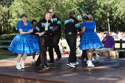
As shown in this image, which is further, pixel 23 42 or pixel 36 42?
pixel 36 42

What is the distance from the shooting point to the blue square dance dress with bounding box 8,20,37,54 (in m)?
6.90

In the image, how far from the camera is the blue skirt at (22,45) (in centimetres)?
689

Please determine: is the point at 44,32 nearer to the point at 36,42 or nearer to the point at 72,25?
the point at 36,42

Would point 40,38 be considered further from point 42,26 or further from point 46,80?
point 46,80

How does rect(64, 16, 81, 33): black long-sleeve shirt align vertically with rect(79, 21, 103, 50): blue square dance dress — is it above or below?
above

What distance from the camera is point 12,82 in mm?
5262

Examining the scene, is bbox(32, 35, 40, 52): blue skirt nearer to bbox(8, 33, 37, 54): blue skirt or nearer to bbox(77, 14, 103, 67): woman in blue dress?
bbox(8, 33, 37, 54): blue skirt

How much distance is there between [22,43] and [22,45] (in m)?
0.07

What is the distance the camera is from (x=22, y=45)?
22.6ft

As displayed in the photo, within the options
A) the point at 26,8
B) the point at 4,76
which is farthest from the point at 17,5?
the point at 4,76

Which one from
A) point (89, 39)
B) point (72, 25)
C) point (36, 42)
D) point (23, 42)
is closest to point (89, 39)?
point (89, 39)

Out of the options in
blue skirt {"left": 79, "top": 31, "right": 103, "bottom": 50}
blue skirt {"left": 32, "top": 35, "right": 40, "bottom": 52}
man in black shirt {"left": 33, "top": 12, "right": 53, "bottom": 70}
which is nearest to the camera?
man in black shirt {"left": 33, "top": 12, "right": 53, "bottom": 70}

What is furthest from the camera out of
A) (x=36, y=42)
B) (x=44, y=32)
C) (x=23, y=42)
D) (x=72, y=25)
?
(x=72, y=25)

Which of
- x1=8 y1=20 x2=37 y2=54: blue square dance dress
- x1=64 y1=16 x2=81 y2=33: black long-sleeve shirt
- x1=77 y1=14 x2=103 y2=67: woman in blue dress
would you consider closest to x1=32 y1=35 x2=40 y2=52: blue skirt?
x1=8 y1=20 x2=37 y2=54: blue square dance dress
